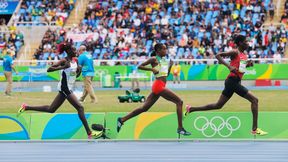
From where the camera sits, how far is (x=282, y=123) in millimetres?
15773

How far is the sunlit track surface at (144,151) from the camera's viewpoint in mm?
12680

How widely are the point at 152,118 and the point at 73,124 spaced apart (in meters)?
1.69

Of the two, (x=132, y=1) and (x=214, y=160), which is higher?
(x=132, y=1)

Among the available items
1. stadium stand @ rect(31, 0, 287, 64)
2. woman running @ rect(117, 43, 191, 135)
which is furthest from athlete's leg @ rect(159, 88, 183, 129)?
stadium stand @ rect(31, 0, 287, 64)

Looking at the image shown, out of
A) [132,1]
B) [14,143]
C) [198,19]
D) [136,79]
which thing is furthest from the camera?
[132,1]

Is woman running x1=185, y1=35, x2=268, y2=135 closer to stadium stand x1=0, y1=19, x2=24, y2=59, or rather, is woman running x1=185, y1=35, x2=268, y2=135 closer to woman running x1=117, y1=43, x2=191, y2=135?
woman running x1=117, y1=43, x2=191, y2=135

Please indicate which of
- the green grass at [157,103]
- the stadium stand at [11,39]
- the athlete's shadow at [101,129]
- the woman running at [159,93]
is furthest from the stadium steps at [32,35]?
the woman running at [159,93]

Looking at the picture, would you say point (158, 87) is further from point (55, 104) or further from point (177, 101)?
point (55, 104)

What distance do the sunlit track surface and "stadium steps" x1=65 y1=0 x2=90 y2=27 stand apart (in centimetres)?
3553

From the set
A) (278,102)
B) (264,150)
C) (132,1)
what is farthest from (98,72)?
(264,150)

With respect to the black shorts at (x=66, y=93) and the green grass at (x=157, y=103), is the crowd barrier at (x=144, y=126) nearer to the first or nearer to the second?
the black shorts at (x=66, y=93)

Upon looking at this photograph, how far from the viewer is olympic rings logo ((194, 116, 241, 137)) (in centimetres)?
1600

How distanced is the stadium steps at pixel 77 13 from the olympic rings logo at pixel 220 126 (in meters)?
35.3

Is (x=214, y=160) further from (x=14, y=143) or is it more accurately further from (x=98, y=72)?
(x=98, y=72)
